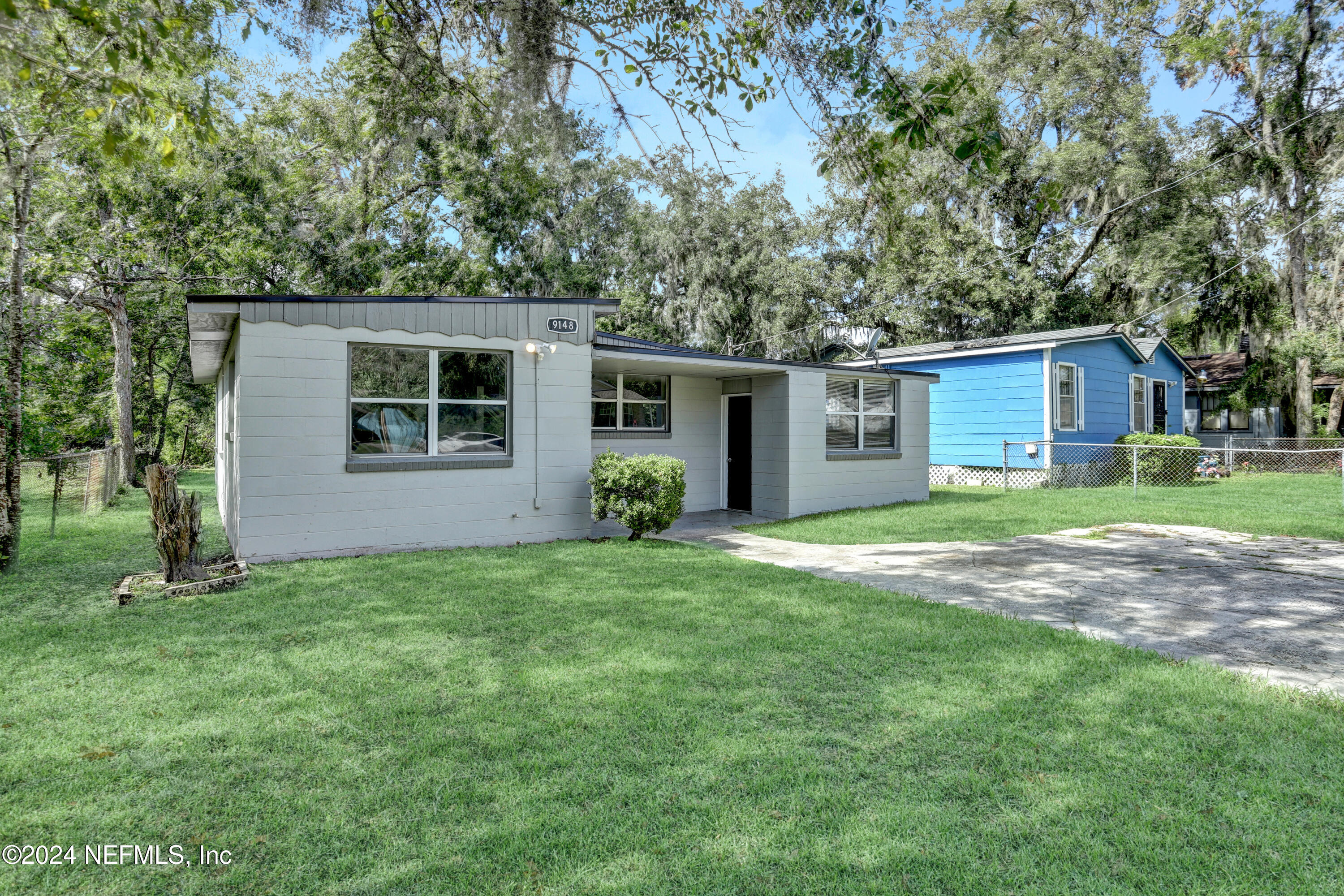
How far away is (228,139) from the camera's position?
44.1 ft

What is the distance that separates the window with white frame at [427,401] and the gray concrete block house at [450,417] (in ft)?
0.05

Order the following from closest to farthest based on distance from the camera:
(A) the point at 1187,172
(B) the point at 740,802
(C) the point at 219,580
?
(B) the point at 740,802
(C) the point at 219,580
(A) the point at 1187,172

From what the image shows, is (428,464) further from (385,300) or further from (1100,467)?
(1100,467)

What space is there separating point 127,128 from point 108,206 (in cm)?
1441

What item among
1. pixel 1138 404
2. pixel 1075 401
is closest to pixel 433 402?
pixel 1075 401

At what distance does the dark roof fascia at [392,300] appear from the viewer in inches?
259

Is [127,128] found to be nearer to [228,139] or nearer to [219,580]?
[219,580]

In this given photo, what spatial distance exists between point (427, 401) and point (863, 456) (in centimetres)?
713

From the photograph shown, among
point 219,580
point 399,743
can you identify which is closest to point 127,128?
point 219,580

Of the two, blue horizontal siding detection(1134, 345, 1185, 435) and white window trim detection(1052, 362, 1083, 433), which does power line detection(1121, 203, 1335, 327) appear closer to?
blue horizontal siding detection(1134, 345, 1185, 435)

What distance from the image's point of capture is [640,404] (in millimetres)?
10680

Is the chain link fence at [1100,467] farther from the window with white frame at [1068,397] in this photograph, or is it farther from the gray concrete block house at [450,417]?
the gray concrete block house at [450,417]

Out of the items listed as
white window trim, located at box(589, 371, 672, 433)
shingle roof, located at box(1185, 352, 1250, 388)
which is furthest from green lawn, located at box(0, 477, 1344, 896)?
shingle roof, located at box(1185, 352, 1250, 388)

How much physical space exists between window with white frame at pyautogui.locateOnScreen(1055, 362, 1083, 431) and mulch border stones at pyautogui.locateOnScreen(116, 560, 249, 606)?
15.0 meters
